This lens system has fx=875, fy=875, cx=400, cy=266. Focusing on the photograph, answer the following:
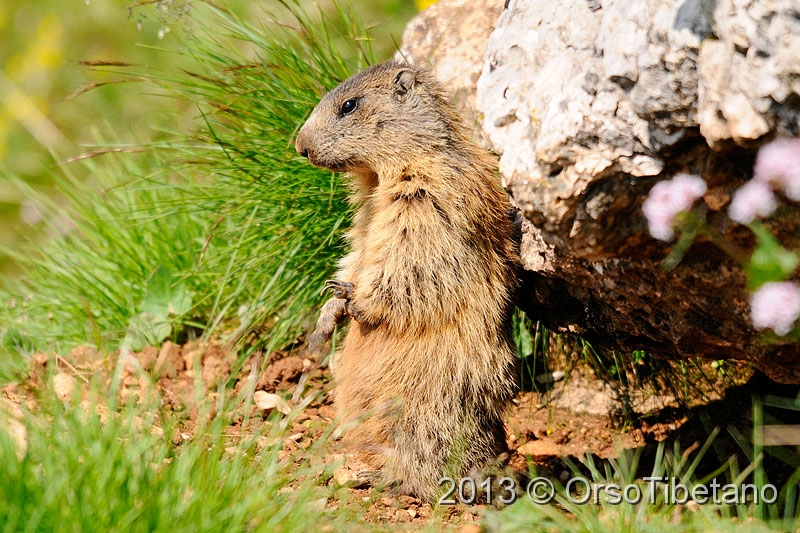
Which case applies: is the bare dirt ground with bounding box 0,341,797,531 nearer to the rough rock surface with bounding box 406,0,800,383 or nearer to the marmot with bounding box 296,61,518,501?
the marmot with bounding box 296,61,518,501

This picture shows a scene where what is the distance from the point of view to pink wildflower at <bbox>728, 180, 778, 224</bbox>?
2.77 metres

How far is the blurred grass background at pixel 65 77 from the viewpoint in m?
7.49

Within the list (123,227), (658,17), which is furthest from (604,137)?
(123,227)

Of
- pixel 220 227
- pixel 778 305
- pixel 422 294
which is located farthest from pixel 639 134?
pixel 220 227

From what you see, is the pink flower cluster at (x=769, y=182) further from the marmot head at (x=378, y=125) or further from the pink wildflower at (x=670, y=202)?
the marmot head at (x=378, y=125)

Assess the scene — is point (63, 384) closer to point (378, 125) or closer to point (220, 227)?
point (220, 227)

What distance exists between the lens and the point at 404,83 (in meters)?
4.50

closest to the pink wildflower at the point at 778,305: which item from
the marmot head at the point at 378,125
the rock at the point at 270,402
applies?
the marmot head at the point at 378,125

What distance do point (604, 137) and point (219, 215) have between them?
2705 millimetres

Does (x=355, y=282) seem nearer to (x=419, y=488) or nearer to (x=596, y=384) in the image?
(x=419, y=488)

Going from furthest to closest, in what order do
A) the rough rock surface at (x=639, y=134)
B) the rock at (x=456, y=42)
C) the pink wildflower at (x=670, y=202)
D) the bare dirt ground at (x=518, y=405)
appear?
the rock at (x=456, y=42), the bare dirt ground at (x=518, y=405), the pink wildflower at (x=670, y=202), the rough rock surface at (x=639, y=134)

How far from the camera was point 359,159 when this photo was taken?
14.5 feet

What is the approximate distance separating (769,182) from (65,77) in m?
8.11

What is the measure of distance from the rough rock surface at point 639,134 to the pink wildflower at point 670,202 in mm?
79
